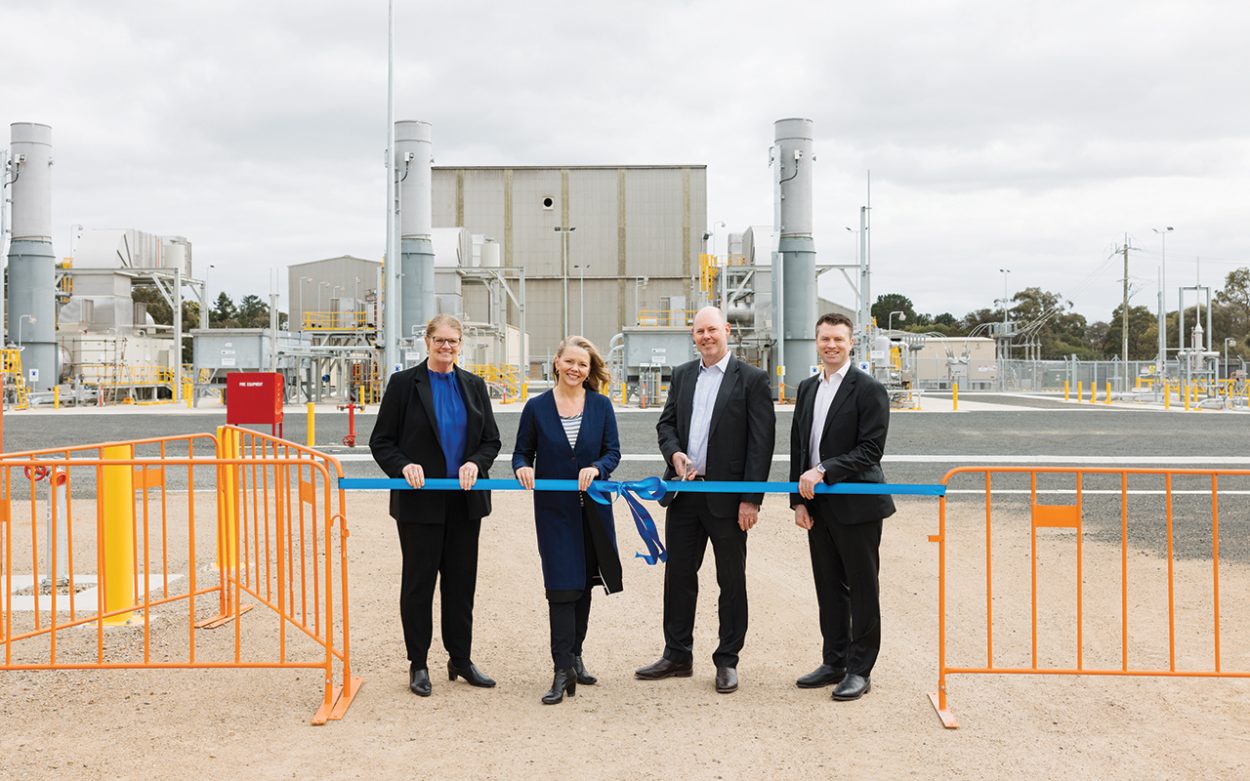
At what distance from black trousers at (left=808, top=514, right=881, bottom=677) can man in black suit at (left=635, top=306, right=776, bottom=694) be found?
405 millimetres

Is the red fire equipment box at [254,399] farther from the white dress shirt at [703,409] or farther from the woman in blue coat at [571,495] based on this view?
the white dress shirt at [703,409]

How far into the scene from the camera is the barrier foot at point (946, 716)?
475 cm

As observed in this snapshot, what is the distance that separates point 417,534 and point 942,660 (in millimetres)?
2595

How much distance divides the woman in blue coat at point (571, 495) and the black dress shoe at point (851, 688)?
119cm

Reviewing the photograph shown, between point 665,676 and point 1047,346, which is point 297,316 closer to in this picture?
point 1047,346

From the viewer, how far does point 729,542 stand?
5402 millimetres

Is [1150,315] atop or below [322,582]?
atop

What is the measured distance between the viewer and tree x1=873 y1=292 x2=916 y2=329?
12356 cm

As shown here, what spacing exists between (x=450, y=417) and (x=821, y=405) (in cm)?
190

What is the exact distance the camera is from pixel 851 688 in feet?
16.9

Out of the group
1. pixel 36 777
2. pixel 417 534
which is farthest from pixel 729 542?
pixel 36 777

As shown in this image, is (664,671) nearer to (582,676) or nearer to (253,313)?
(582,676)

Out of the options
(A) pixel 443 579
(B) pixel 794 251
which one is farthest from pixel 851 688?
(B) pixel 794 251

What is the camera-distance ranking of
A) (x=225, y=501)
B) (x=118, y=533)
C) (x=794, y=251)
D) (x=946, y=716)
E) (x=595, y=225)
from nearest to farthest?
(x=946, y=716) → (x=225, y=501) → (x=118, y=533) → (x=794, y=251) → (x=595, y=225)
